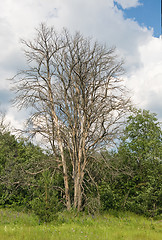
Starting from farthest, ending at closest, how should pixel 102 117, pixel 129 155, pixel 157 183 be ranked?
pixel 129 155, pixel 157 183, pixel 102 117

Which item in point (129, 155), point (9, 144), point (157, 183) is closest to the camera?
point (157, 183)

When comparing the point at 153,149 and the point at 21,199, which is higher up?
the point at 153,149

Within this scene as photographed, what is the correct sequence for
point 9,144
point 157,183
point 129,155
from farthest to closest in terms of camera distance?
point 9,144
point 129,155
point 157,183

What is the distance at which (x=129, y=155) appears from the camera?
14438mm

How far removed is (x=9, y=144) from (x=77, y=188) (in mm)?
7920

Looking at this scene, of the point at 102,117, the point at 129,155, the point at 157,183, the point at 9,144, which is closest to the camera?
the point at 102,117

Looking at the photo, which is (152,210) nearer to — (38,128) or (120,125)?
(120,125)

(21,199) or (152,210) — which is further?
(21,199)

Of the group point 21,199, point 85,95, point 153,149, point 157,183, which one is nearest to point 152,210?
point 157,183

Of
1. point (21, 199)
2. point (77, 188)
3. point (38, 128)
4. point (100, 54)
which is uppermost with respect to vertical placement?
point (100, 54)

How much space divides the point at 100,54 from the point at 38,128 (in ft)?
18.5

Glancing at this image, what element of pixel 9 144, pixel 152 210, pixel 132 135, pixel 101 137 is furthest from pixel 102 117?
pixel 9 144

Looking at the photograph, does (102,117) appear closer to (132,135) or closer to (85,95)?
(85,95)

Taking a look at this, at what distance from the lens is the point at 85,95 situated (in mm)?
13391
